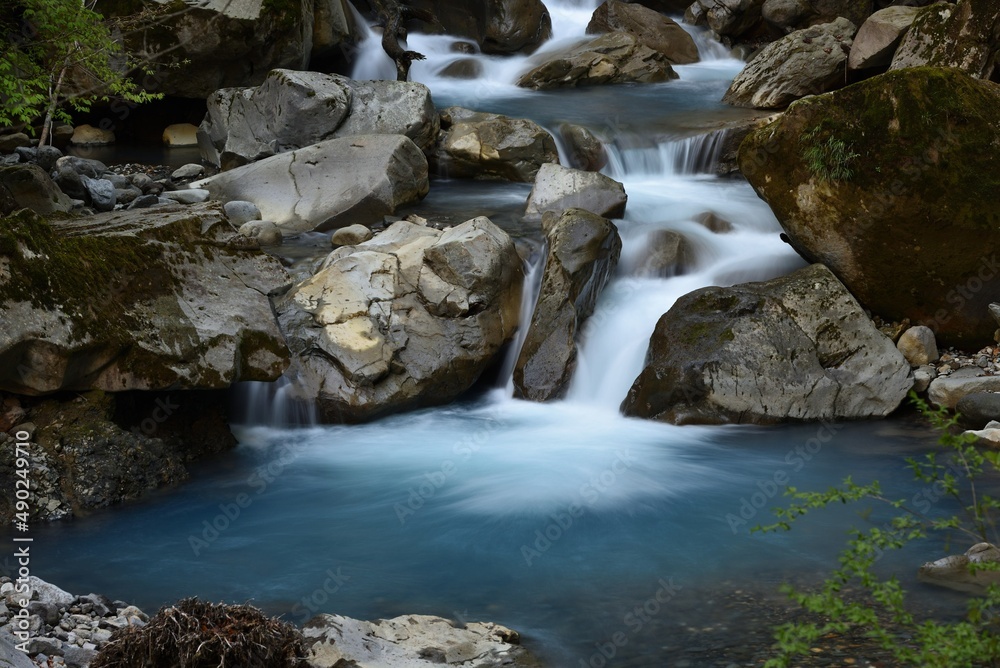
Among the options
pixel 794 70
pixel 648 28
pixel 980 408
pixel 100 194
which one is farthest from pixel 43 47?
pixel 648 28

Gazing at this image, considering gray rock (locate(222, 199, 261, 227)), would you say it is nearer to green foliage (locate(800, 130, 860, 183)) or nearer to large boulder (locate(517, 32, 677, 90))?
green foliage (locate(800, 130, 860, 183))

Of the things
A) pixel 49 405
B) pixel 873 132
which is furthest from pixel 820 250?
pixel 49 405

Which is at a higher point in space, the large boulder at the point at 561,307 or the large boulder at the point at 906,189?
the large boulder at the point at 906,189

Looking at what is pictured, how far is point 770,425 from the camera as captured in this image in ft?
28.2

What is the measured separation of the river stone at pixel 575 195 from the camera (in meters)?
11.4

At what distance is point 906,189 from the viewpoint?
29.5ft

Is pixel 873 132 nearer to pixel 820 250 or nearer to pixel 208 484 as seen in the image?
pixel 820 250

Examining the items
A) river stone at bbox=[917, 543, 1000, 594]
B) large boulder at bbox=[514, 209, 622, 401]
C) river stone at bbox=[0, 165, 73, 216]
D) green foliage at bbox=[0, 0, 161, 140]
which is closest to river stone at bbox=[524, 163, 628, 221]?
large boulder at bbox=[514, 209, 622, 401]

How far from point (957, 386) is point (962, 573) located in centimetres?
343

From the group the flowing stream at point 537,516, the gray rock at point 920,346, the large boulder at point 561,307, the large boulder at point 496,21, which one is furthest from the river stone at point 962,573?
the large boulder at point 496,21

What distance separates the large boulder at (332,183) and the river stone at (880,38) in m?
7.56

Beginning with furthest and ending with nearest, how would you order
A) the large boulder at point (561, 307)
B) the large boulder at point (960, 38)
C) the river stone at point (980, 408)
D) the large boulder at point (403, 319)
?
1. the large boulder at point (960, 38)
2. the large boulder at point (561, 307)
3. the large boulder at point (403, 319)
4. the river stone at point (980, 408)

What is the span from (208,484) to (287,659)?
3516 millimetres

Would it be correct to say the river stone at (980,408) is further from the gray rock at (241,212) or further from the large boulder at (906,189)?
the gray rock at (241,212)
